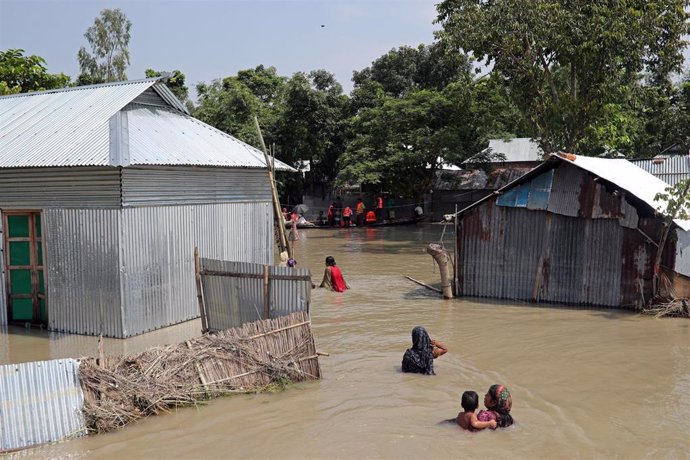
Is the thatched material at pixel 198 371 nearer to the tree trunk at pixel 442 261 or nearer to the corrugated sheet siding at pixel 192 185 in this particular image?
the corrugated sheet siding at pixel 192 185

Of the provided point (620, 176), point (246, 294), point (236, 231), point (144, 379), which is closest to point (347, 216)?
point (236, 231)

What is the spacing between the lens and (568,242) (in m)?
13.6

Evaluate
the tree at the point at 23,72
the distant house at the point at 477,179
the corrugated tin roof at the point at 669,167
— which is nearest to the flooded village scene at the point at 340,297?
the corrugated tin roof at the point at 669,167

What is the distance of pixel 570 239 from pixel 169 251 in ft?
27.8

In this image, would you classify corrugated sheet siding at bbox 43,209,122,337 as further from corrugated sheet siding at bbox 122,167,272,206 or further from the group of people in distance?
the group of people in distance

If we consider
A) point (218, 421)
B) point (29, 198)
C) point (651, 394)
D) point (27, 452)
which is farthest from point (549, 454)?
point (29, 198)

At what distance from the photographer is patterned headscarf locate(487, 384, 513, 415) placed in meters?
7.17

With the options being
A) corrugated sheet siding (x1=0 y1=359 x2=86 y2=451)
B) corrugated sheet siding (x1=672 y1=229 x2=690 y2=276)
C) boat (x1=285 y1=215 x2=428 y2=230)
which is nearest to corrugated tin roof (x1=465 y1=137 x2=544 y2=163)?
boat (x1=285 y1=215 x2=428 y2=230)

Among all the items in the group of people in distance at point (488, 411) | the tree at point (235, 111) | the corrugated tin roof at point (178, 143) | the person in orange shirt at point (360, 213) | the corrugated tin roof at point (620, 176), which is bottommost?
the group of people in distance at point (488, 411)

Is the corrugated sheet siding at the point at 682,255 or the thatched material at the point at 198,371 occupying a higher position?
the corrugated sheet siding at the point at 682,255

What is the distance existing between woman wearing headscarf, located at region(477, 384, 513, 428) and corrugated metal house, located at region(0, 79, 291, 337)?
22.0 feet

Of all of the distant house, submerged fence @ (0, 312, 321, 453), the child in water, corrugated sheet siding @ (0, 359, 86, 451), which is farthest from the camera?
the distant house

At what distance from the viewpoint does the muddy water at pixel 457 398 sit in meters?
6.94

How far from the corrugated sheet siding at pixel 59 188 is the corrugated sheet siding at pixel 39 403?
449cm
